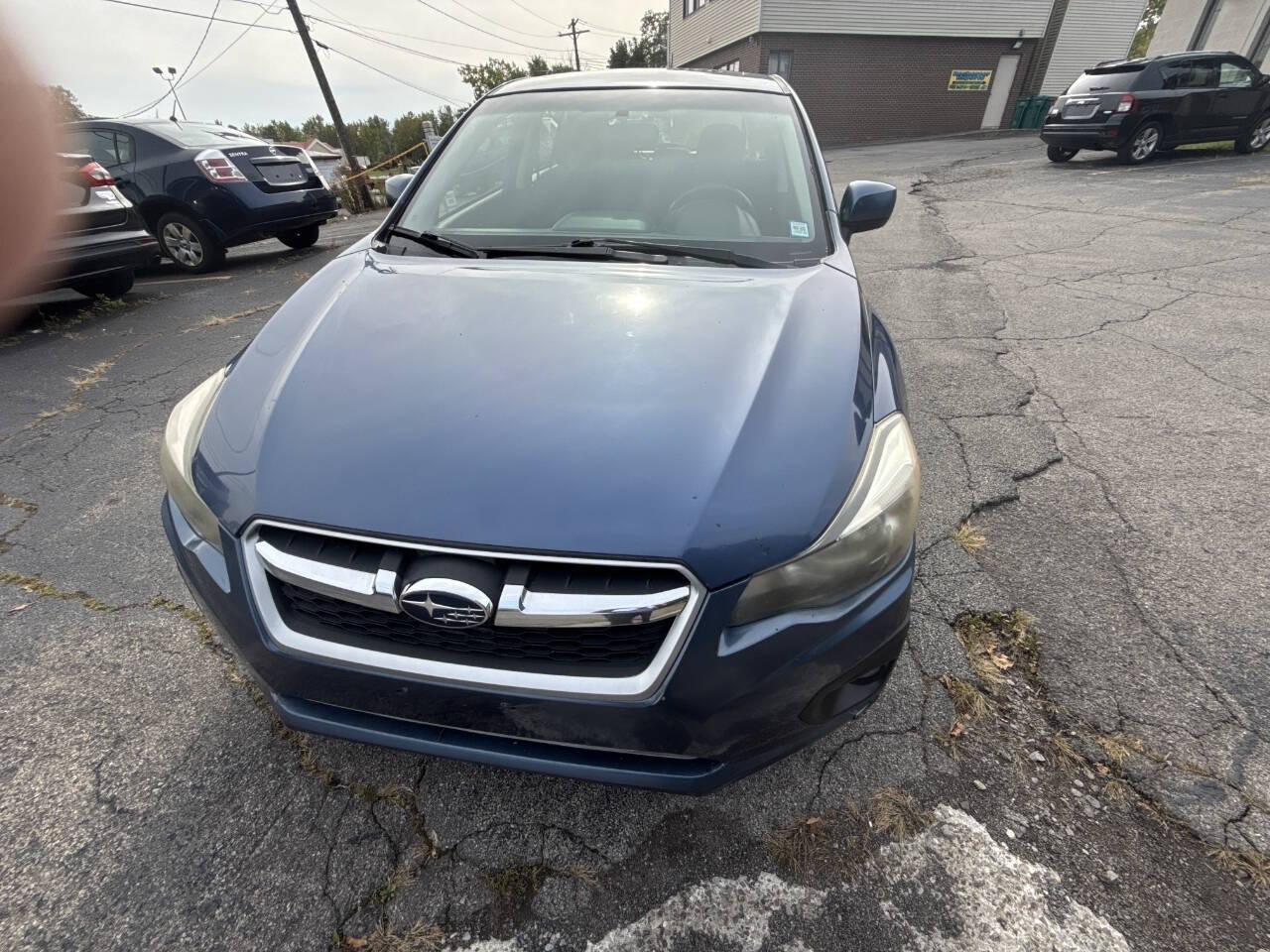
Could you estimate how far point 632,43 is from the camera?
52.4 metres

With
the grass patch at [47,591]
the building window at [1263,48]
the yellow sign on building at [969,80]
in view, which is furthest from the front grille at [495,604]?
the yellow sign on building at [969,80]

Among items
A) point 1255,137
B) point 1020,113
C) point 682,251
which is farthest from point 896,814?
point 1020,113

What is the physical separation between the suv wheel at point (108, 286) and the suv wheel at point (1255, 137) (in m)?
18.1

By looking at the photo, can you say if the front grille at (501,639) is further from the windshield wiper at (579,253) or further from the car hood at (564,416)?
the windshield wiper at (579,253)

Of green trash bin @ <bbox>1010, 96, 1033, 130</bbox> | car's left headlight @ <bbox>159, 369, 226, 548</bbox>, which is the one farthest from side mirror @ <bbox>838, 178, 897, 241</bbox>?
green trash bin @ <bbox>1010, 96, 1033, 130</bbox>

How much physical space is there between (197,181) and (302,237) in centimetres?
165

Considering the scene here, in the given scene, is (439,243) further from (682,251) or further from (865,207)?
(865,207)

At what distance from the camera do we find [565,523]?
114 centimetres

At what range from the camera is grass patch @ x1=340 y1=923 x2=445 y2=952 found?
1.30m

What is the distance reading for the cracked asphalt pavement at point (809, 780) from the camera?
1.34 meters

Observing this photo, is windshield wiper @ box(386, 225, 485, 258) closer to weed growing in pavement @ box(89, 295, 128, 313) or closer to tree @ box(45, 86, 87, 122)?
tree @ box(45, 86, 87, 122)

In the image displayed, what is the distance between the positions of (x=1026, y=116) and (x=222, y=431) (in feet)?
91.6

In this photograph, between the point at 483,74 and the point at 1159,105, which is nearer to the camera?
the point at 1159,105

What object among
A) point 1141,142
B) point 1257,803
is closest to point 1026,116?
point 1141,142
